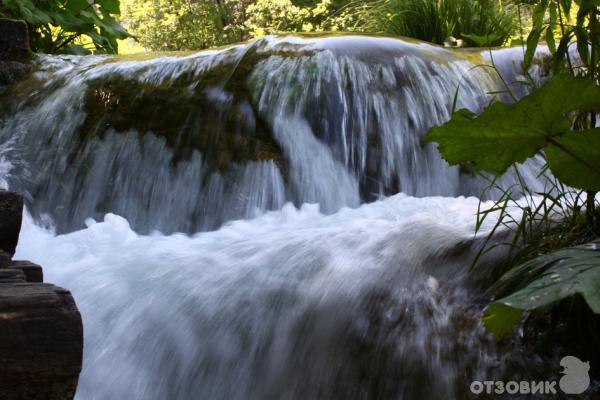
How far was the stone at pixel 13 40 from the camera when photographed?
569 centimetres

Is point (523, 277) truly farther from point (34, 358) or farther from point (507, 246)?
point (34, 358)

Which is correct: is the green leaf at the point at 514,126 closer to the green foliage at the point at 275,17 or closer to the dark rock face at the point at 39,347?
the dark rock face at the point at 39,347

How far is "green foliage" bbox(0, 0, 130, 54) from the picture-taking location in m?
6.52

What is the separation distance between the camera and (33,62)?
571cm

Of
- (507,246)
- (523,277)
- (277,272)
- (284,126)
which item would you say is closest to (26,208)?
(284,126)

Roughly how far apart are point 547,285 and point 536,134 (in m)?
0.36

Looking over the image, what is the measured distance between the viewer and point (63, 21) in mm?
6926

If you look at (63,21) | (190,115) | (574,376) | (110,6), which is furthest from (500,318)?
(110,6)

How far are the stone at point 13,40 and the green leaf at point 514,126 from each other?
194 inches

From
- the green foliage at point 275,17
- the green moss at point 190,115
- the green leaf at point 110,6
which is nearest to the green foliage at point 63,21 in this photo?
the green leaf at point 110,6

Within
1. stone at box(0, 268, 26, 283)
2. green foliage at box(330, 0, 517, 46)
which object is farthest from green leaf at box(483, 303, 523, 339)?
green foliage at box(330, 0, 517, 46)

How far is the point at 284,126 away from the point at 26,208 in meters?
1.61

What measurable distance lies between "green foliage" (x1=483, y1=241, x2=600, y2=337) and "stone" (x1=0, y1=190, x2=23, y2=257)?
5.32 feet

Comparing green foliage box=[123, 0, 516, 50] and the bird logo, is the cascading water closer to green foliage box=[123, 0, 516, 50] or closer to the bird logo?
the bird logo
